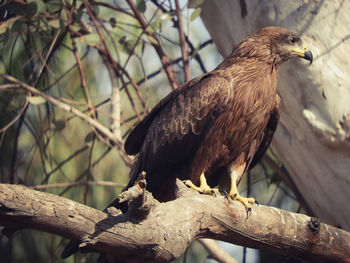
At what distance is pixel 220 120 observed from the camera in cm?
440

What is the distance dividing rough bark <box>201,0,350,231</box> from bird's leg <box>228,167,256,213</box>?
56cm

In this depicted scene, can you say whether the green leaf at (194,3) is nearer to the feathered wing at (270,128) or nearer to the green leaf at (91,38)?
the green leaf at (91,38)

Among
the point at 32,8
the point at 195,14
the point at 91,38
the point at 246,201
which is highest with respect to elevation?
the point at 32,8

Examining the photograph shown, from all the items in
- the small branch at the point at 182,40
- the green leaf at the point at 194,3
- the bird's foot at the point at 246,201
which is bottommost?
the bird's foot at the point at 246,201

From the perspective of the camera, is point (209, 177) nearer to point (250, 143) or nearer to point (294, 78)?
point (250, 143)

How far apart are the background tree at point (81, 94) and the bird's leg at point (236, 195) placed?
0.99 meters

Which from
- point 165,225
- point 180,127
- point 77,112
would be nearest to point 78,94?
point 77,112

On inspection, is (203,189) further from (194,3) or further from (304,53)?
(194,3)

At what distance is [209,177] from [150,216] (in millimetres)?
1791

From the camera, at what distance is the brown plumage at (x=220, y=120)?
4.42m

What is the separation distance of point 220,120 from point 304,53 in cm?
85

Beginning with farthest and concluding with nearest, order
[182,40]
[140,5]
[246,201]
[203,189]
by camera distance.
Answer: [182,40] < [140,5] < [203,189] < [246,201]

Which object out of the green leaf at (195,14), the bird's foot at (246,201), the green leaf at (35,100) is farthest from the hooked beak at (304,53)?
the green leaf at (35,100)

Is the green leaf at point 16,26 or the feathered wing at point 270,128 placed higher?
the green leaf at point 16,26
